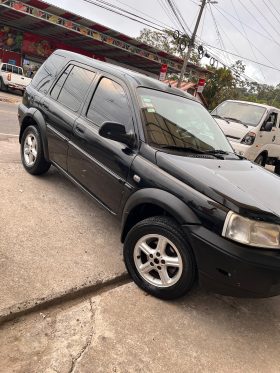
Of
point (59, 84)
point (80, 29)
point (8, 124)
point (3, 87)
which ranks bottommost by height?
point (3, 87)

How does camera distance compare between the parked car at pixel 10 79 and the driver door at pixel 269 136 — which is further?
the parked car at pixel 10 79

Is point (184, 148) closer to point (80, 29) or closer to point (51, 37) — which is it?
point (80, 29)

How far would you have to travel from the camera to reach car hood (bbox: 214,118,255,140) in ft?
28.5

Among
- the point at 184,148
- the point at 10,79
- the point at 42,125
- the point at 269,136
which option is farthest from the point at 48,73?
the point at 10,79

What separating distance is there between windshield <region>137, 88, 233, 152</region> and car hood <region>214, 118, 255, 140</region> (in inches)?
168

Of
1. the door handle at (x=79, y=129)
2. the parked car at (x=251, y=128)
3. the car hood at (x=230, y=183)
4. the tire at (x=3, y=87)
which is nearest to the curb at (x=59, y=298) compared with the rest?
the car hood at (x=230, y=183)

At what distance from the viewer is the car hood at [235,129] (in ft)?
28.5

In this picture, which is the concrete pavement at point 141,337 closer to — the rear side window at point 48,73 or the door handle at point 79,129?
the door handle at point 79,129

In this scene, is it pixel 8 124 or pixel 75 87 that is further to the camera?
pixel 8 124

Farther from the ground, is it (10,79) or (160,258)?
(160,258)

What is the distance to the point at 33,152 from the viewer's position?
5.34m

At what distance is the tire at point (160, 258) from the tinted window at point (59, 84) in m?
2.45

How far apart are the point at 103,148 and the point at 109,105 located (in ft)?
1.72

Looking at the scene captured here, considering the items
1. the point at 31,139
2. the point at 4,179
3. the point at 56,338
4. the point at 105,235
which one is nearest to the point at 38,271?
the point at 56,338
